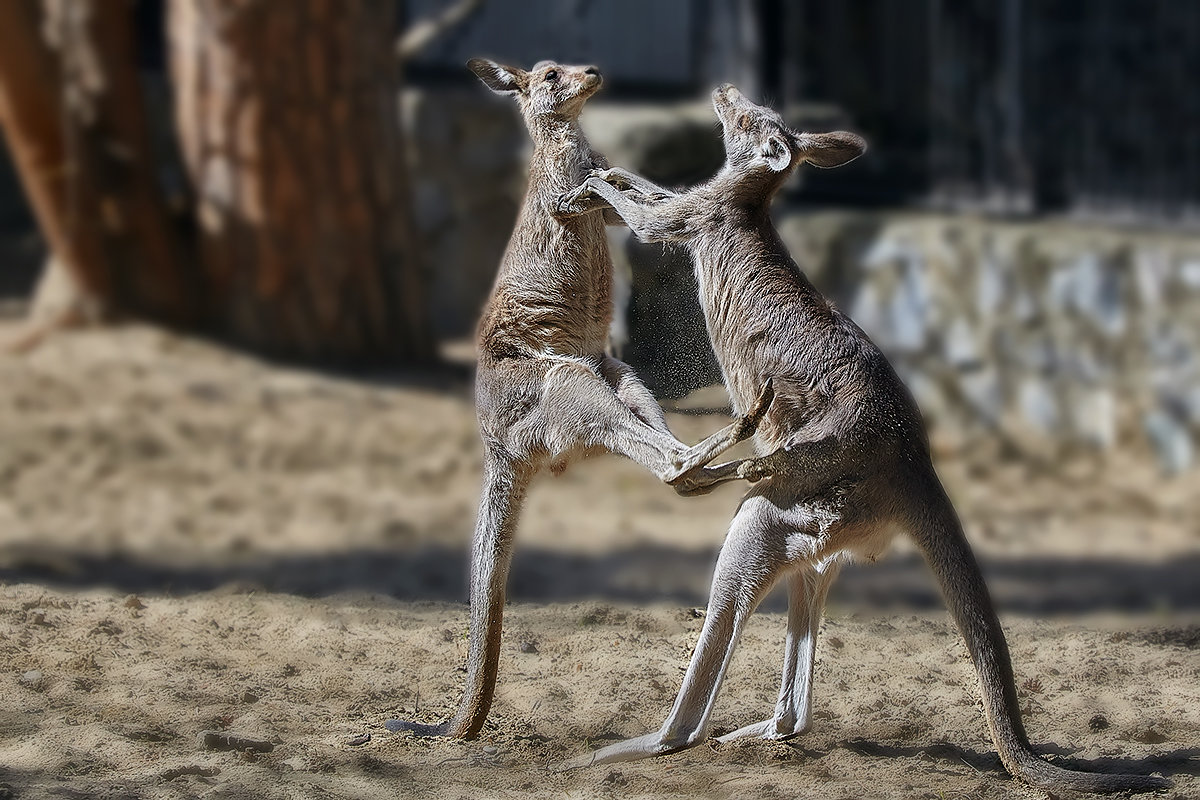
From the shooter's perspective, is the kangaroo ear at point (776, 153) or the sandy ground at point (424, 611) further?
the sandy ground at point (424, 611)

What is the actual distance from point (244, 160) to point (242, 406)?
1.58 metres

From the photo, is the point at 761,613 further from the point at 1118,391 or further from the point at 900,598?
the point at 1118,391

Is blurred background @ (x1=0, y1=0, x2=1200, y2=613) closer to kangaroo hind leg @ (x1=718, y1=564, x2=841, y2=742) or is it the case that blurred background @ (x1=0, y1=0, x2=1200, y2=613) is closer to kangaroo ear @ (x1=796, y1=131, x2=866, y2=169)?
kangaroo hind leg @ (x1=718, y1=564, x2=841, y2=742)

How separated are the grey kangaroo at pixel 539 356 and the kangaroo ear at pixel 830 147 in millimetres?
586

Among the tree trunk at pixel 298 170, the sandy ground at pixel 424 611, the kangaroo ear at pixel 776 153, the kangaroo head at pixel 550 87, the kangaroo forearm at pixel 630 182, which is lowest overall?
the sandy ground at pixel 424 611

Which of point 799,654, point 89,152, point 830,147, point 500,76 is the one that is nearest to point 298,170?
point 89,152

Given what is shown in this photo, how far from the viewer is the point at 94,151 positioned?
29.9ft

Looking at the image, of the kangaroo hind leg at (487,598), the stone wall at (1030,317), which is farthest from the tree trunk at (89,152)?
the kangaroo hind leg at (487,598)

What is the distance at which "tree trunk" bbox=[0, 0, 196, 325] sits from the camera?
9023mm

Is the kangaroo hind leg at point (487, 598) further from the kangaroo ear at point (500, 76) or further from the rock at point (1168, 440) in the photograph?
the rock at point (1168, 440)

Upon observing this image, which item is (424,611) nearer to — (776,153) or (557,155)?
(557,155)

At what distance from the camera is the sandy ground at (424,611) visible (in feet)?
13.0

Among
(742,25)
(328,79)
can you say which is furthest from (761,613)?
(742,25)

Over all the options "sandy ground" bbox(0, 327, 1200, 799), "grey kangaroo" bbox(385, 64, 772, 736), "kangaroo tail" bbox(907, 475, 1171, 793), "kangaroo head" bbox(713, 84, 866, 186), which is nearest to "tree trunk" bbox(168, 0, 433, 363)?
"sandy ground" bbox(0, 327, 1200, 799)
